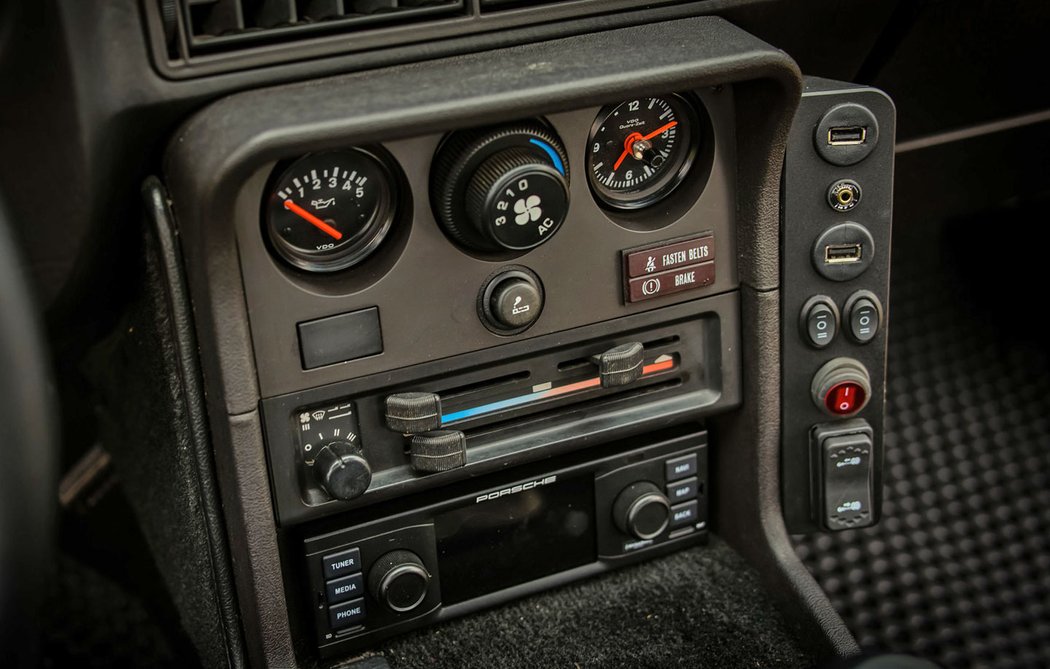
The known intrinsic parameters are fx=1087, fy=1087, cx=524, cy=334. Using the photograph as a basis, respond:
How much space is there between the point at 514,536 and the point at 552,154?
0.55 m

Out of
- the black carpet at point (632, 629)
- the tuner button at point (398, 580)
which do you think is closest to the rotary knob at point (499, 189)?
the tuner button at point (398, 580)

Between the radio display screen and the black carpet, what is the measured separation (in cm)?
5

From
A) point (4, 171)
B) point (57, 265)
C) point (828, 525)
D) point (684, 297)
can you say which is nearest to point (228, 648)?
point (57, 265)

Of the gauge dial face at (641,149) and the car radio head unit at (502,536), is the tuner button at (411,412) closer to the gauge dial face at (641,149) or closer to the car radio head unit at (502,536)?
the car radio head unit at (502,536)

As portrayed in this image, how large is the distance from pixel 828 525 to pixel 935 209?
0.64 metres

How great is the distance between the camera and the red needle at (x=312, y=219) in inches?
46.6

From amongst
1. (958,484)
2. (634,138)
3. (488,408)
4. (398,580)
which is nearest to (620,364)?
(488,408)

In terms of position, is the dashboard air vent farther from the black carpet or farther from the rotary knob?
the black carpet

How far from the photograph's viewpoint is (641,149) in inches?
52.4

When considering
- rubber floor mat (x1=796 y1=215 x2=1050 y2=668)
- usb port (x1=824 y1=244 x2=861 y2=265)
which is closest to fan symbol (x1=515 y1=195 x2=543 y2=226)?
usb port (x1=824 y1=244 x2=861 y2=265)

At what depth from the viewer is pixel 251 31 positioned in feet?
A: 3.60

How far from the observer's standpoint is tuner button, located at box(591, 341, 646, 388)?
136 cm

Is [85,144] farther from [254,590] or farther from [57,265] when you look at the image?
[254,590]

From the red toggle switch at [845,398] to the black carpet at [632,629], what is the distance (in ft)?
0.95
